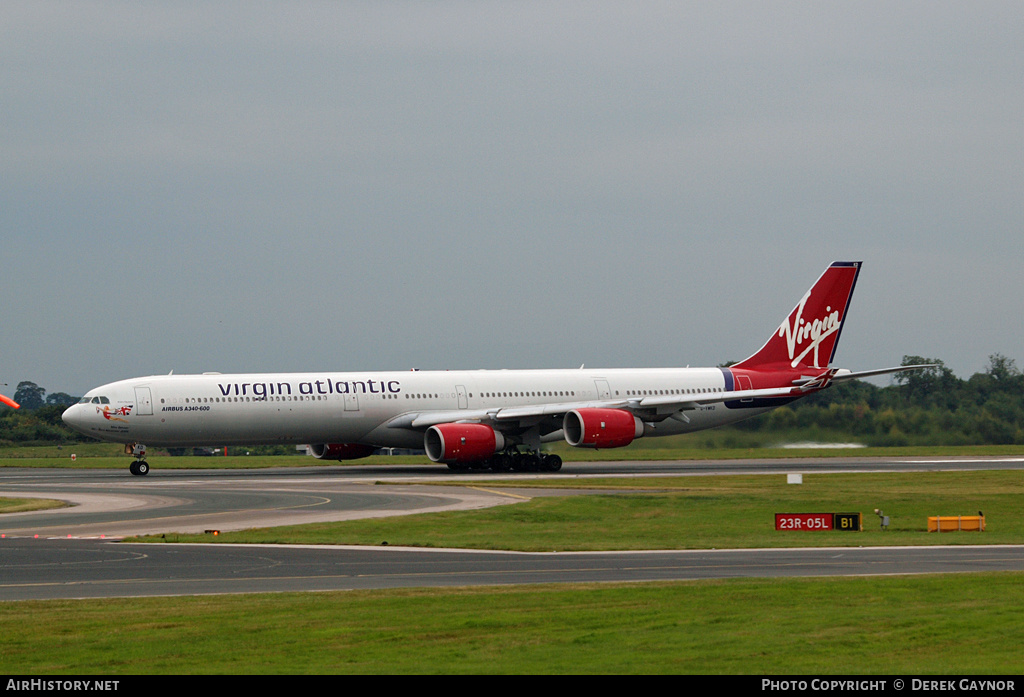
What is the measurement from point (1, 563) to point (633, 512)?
61.9 feet

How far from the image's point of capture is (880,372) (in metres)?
64.0

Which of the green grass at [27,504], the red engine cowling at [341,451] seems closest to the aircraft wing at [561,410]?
the red engine cowling at [341,451]

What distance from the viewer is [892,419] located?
74438 millimetres

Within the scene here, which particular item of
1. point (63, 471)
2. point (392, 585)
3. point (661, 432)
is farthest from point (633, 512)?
point (63, 471)

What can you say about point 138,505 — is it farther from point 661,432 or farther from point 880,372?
point 880,372

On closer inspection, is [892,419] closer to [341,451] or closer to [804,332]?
[804,332]

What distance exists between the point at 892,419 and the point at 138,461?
42.3 meters

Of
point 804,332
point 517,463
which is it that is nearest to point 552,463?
point 517,463

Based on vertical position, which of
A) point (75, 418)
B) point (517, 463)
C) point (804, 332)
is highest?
point (804, 332)

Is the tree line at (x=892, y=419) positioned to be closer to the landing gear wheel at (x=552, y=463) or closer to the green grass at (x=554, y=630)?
the landing gear wheel at (x=552, y=463)

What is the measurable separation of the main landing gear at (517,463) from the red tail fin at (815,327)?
14218 millimetres

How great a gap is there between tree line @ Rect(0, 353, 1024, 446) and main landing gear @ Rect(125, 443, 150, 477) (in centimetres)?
3123

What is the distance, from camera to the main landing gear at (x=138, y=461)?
57531 millimetres

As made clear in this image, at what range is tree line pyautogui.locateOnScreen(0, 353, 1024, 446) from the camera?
233 ft
